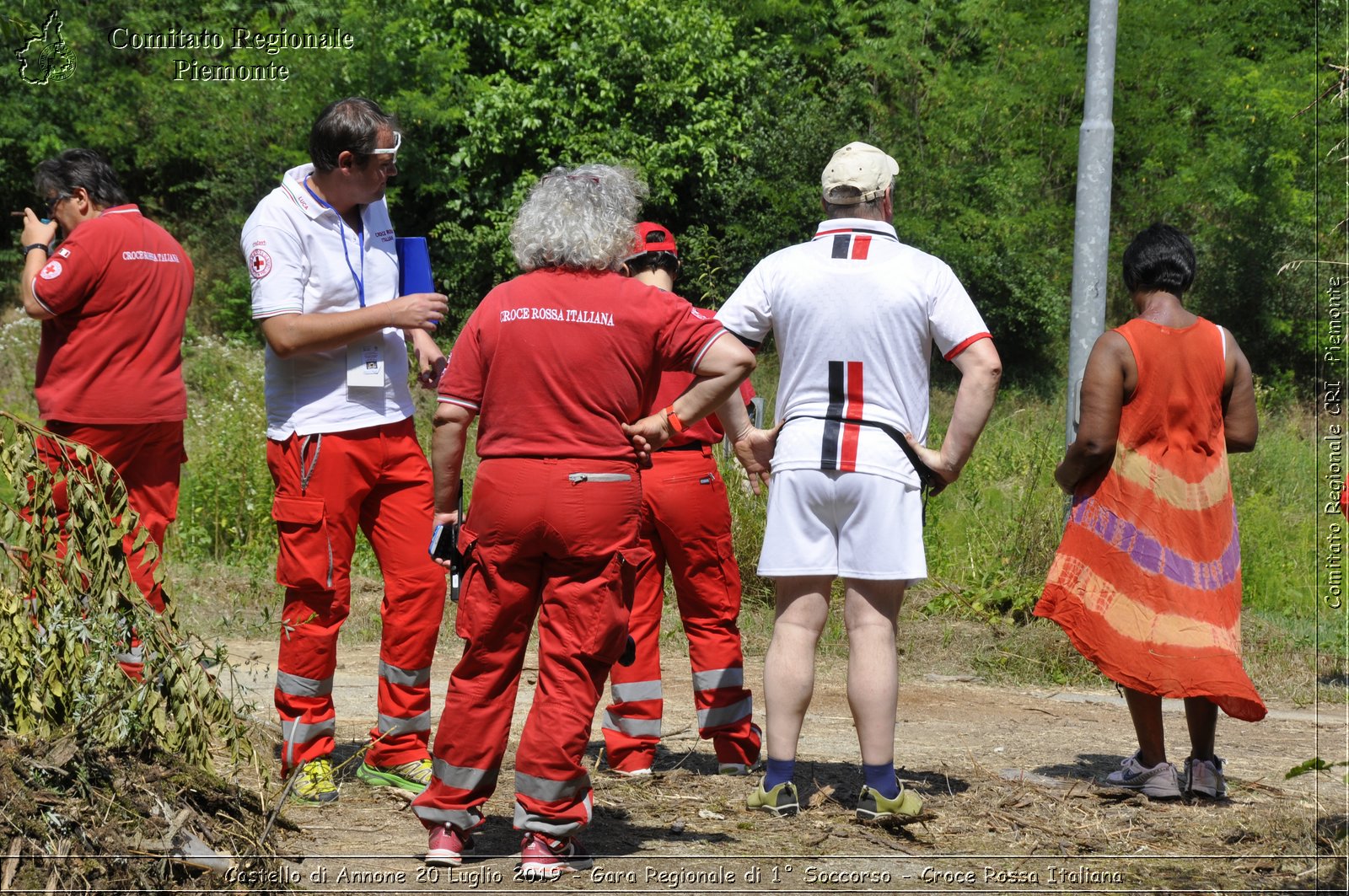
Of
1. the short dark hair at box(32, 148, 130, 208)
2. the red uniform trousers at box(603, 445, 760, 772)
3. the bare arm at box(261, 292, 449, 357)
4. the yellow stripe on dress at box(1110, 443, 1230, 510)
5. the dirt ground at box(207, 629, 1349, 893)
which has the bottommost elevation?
the dirt ground at box(207, 629, 1349, 893)

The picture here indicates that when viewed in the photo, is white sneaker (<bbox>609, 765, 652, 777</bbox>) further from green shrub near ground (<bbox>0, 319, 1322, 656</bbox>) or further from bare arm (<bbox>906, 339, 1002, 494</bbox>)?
green shrub near ground (<bbox>0, 319, 1322, 656</bbox>)

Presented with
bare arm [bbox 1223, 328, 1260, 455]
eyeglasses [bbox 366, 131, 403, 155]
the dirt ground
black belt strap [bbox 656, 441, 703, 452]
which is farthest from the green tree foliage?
bare arm [bbox 1223, 328, 1260, 455]

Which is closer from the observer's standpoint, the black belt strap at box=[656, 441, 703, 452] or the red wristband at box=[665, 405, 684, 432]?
the red wristband at box=[665, 405, 684, 432]

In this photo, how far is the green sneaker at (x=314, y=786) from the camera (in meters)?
4.50

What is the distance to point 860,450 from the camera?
4359 millimetres

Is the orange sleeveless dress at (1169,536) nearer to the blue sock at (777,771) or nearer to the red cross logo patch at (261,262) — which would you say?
the blue sock at (777,771)

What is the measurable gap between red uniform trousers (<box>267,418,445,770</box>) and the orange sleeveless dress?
7.97 feet

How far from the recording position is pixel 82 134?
2075 cm

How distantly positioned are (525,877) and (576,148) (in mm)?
16293

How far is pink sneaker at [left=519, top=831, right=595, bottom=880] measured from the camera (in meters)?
3.73

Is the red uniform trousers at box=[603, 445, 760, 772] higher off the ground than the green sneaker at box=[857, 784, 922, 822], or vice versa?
the red uniform trousers at box=[603, 445, 760, 772]

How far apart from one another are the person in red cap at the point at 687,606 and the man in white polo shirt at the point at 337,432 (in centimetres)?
84

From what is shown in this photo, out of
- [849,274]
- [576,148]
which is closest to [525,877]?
[849,274]

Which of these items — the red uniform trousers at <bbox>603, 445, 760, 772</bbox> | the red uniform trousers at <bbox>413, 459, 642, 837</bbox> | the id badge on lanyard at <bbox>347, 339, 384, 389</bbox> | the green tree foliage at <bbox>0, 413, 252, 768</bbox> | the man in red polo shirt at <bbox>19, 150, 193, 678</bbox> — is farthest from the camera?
the man in red polo shirt at <bbox>19, 150, 193, 678</bbox>
